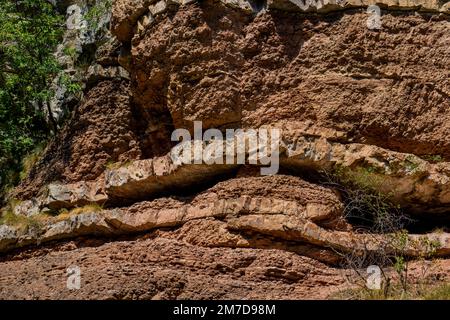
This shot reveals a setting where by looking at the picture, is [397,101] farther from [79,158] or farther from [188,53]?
[79,158]

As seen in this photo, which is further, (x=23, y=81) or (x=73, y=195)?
(x=23, y=81)

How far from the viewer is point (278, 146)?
1205cm

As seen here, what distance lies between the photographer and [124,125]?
14312 mm

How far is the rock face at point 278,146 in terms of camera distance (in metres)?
11.9

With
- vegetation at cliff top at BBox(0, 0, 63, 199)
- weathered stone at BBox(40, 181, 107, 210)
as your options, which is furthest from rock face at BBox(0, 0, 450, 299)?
vegetation at cliff top at BBox(0, 0, 63, 199)

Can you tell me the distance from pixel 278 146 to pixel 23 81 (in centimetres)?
649

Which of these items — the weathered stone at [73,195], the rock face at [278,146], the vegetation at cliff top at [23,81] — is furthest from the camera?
the vegetation at cliff top at [23,81]

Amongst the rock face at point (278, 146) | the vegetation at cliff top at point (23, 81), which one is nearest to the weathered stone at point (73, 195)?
the rock face at point (278, 146)

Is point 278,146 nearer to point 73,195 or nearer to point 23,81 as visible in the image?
point 73,195

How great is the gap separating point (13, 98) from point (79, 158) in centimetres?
301

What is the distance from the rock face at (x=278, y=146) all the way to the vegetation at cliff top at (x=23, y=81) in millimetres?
2651

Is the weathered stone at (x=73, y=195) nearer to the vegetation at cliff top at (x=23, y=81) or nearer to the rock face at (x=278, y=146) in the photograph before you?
the rock face at (x=278, y=146)

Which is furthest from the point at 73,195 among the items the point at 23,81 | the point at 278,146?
the point at 278,146

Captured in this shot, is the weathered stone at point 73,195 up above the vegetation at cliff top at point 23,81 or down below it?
below
